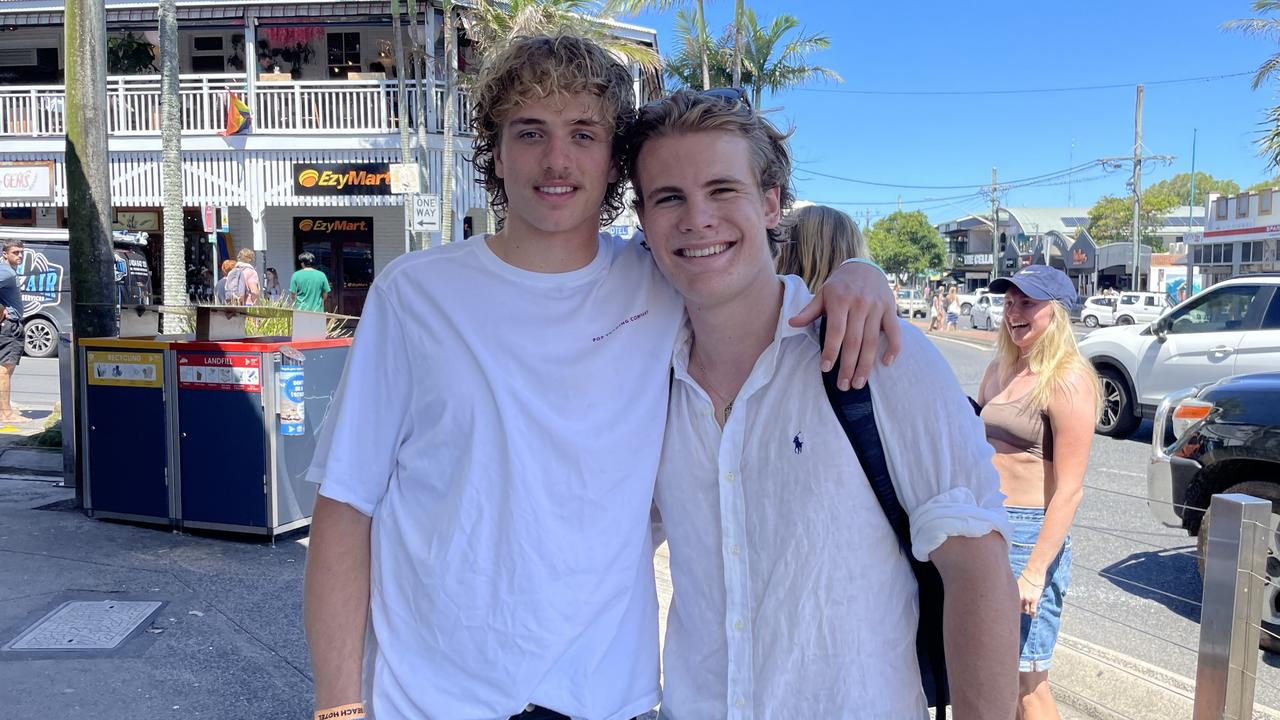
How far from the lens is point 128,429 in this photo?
605cm

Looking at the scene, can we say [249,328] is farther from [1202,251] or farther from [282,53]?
[1202,251]

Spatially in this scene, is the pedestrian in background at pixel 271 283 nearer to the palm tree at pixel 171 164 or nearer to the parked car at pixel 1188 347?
the palm tree at pixel 171 164

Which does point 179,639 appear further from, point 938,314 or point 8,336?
point 938,314

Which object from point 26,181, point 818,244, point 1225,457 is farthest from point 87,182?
point 26,181

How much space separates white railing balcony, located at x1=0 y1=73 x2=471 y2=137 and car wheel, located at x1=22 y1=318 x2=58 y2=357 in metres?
6.46

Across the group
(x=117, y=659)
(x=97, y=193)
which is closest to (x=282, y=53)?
(x=97, y=193)

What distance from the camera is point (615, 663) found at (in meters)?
1.80

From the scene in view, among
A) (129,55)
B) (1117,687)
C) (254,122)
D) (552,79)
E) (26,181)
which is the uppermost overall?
(129,55)

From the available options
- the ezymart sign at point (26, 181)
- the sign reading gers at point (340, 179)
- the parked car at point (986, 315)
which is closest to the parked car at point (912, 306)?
the parked car at point (986, 315)

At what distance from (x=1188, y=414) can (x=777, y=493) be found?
5.09 metres

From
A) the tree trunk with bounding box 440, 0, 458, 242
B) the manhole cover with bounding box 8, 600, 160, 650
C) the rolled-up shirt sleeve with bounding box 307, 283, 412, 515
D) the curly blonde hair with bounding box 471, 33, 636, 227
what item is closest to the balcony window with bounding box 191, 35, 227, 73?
the tree trunk with bounding box 440, 0, 458, 242

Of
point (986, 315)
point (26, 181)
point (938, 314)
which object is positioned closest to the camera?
point (26, 181)

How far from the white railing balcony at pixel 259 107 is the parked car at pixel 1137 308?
28.2 metres

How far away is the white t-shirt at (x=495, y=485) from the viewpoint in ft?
5.62
